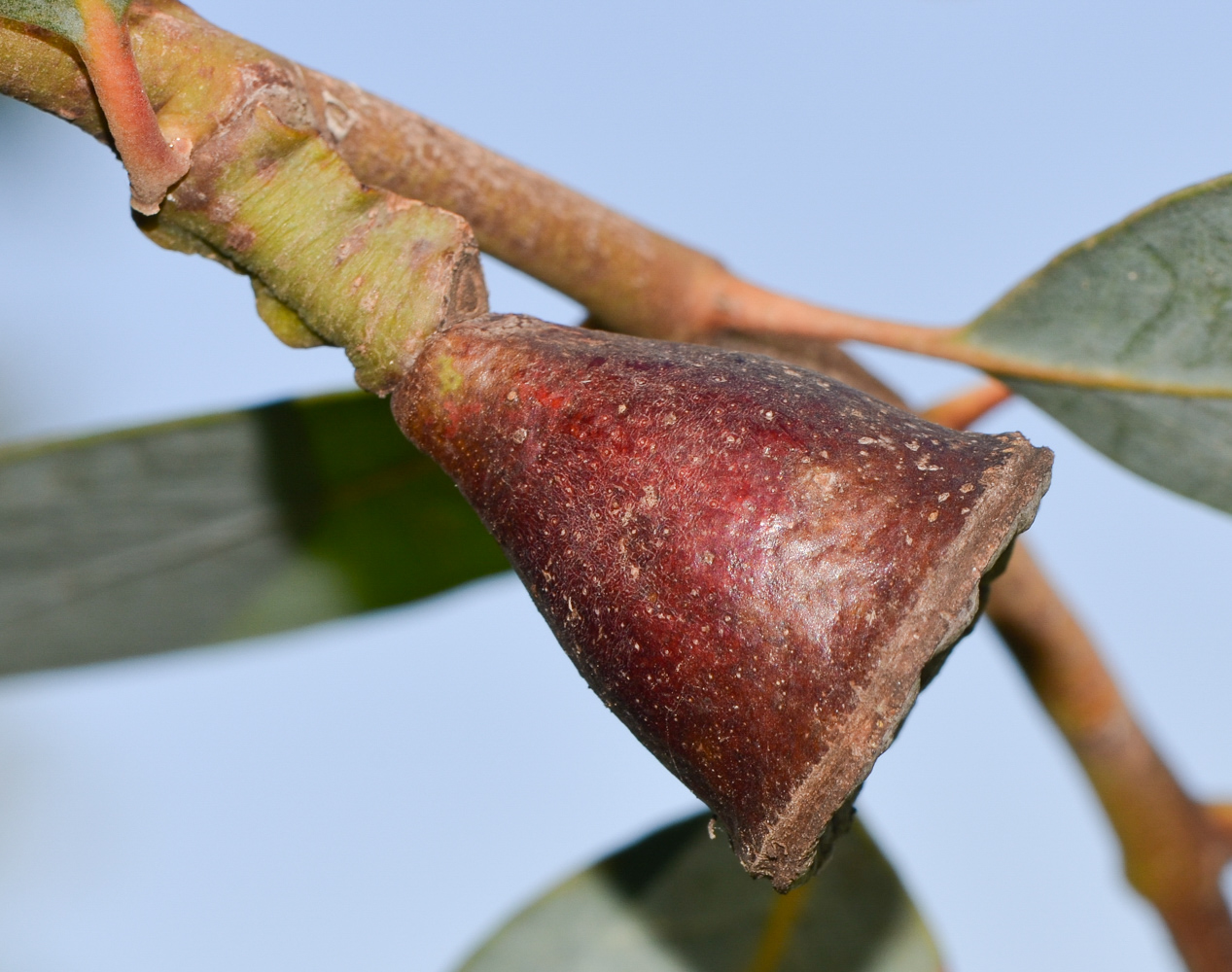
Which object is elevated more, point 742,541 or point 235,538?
point 742,541

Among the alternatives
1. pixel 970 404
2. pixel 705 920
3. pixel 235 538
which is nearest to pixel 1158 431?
pixel 970 404

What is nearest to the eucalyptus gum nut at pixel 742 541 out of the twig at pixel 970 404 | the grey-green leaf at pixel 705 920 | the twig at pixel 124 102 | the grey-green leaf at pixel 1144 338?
the twig at pixel 124 102

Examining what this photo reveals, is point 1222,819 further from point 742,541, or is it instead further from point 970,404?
point 742,541

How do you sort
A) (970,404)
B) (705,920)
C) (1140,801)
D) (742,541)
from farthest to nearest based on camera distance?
1. (705,920)
2. (1140,801)
3. (970,404)
4. (742,541)

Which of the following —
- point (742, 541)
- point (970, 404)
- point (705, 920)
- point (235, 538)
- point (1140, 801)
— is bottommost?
point (705, 920)

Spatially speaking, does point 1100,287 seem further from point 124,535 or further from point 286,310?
point 124,535

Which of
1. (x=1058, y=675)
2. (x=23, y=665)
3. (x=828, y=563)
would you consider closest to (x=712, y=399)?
(x=828, y=563)

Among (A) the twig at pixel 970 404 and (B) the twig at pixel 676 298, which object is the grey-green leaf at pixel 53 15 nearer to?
(B) the twig at pixel 676 298
